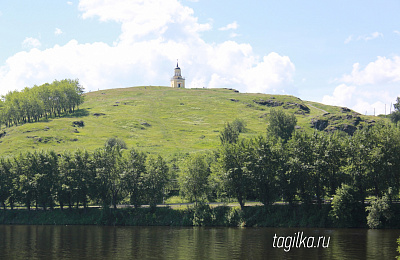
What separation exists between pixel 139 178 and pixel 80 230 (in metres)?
19.6

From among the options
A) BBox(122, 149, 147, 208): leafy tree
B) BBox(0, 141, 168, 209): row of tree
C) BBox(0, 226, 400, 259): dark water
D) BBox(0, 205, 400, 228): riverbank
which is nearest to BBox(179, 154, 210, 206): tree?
BBox(0, 205, 400, 228): riverbank

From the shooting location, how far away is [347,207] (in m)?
79.1

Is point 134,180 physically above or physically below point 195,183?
above

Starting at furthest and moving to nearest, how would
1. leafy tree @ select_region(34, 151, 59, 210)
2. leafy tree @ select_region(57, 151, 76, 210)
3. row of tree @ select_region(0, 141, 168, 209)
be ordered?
leafy tree @ select_region(34, 151, 59, 210) → leafy tree @ select_region(57, 151, 76, 210) → row of tree @ select_region(0, 141, 168, 209)

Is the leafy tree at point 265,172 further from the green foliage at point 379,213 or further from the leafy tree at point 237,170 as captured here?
the green foliage at point 379,213

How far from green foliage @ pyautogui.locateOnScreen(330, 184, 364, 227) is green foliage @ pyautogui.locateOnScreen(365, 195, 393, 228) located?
2954 mm

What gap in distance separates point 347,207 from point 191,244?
116ft

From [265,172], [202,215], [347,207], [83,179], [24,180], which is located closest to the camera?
[347,207]

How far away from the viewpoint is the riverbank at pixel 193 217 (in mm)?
83312

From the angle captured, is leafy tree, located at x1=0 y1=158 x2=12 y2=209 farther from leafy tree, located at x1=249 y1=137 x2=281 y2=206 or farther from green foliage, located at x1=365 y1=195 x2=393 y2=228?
green foliage, located at x1=365 y1=195 x2=393 y2=228

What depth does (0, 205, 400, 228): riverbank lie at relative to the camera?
83312 millimetres

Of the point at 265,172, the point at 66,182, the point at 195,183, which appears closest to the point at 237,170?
the point at 265,172

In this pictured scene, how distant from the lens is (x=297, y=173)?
8788 cm

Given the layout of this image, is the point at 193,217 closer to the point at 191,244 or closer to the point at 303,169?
the point at 303,169
